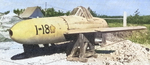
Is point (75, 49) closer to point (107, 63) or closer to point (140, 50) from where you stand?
point (107, 63)

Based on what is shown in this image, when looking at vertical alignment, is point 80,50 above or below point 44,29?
below

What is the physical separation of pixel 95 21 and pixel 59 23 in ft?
7.72

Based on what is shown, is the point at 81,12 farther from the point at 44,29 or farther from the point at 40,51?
the point at 44,29

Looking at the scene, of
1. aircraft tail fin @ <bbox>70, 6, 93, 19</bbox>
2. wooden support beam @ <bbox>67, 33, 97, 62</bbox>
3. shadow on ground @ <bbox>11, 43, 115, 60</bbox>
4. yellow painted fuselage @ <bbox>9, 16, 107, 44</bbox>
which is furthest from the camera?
aircraft tail fin @ <bbox>70, 6, 93, 19</bbox>

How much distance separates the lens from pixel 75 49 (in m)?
9.91

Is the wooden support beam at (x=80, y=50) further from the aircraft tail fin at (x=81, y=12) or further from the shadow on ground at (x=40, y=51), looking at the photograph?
the aircraft tail fin at (x=81, y=12)

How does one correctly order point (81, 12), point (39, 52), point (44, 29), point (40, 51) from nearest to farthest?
point (44, 29) < point (39, 52) < point (40, 51) < point (81, 12)

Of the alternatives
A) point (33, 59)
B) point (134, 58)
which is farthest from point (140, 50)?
point (33, 59)

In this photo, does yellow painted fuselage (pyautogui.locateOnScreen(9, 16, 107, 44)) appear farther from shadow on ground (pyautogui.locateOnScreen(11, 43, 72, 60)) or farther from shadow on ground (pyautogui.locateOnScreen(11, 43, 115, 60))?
shadow on ground (pyautogui.locateOnScreen(11, 43, 72, 60))

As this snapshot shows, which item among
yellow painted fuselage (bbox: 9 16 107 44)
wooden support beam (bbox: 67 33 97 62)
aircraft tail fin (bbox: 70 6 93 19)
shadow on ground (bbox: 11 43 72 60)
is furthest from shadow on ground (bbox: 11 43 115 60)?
aircraft tail fin (bbox: 70 6 93 19)

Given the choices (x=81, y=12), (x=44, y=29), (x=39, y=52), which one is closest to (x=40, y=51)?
(x=39, y=52)

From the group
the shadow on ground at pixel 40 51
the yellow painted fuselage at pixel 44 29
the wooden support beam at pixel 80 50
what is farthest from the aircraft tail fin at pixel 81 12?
the wooden support beam at pixel 80 50

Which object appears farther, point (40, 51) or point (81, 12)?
point (81, 12)

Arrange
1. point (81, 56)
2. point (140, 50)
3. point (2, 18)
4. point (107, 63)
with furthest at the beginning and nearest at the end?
point (2, 18), point (140, 50), point (81, 56), point (107, 63)
